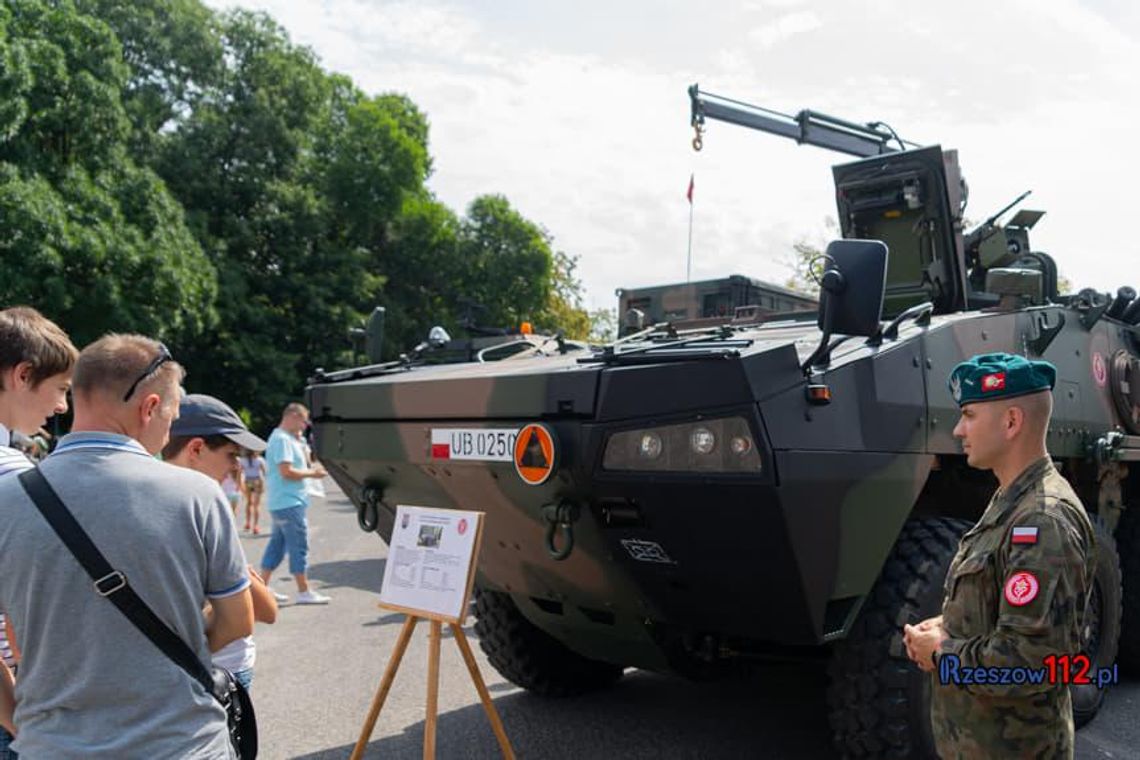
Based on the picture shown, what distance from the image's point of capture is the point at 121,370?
7.00ft

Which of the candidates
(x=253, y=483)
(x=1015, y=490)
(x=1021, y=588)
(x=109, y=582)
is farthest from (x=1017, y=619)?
(x=253, y=483)

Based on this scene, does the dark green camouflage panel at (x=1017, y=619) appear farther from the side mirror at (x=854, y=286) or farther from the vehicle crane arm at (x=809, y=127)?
the vehicle crane arm at (x=809, y=127)

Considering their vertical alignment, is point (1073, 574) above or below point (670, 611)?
above

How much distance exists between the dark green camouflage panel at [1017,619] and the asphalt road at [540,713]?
2.14 m

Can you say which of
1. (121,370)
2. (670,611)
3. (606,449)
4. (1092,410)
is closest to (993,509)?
(606,449)

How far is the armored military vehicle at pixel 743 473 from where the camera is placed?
3115mm

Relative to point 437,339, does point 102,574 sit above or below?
below

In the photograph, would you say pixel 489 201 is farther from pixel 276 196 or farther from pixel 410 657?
pixel 410 657

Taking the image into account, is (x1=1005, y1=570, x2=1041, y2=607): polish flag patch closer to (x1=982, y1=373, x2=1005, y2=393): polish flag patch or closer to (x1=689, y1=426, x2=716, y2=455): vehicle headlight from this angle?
(x1=982, y1=373, x2=1005, y2=393): polish flag patch

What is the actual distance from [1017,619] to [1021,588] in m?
0.06

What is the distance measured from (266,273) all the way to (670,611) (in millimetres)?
22044

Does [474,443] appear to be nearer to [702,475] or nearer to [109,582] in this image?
[702,475]

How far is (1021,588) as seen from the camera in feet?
6.91

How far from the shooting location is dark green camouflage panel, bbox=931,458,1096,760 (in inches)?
82.3
